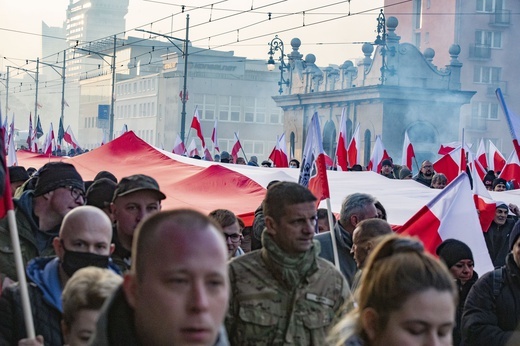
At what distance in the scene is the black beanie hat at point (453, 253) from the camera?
24.7 ft

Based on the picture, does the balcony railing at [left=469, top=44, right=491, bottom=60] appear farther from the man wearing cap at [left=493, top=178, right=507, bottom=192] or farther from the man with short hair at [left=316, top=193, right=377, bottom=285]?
the man with short hair at [left=316, top=193, right=377, bottom=285]

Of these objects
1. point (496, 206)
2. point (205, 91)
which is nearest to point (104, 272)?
point (496, 206)

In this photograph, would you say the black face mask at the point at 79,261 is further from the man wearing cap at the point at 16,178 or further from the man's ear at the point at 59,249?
the man wearing cap at the point at 16,178

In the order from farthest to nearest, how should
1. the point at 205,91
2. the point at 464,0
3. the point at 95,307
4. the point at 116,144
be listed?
1. the point at 205,91
2. the point at 464,0
3. the point at 116,144
4. the point at 95,307

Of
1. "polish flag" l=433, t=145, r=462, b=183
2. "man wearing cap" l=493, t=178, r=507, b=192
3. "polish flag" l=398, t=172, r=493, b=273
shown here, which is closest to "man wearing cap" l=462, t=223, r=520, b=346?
"polish flag" l=398, t=172, r=493, b=273

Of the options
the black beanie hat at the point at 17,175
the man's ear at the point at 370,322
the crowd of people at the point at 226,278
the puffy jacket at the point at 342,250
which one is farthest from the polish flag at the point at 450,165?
→ the man's ear at the point at 370,322

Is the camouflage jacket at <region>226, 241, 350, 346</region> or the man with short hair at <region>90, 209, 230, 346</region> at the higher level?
the man with short hair at <region>90, 209, 230, 346</region>

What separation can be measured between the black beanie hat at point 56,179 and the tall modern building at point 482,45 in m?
62.7

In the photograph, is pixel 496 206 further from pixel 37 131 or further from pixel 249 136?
pixel 249 136

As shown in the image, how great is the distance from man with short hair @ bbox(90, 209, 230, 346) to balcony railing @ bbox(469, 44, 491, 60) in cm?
6909

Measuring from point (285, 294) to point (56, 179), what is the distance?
2354mm

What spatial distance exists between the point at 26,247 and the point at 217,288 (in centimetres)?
404

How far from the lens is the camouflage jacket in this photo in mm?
5016

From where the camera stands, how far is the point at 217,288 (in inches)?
100
